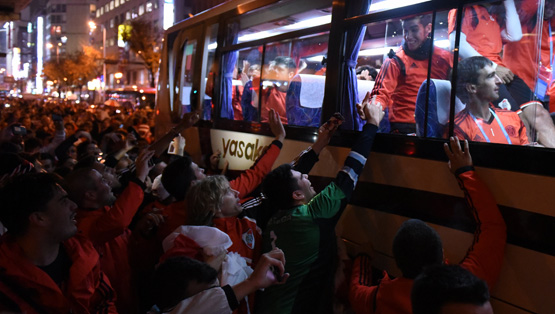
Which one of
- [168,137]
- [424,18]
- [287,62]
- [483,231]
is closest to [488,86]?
[424,18]

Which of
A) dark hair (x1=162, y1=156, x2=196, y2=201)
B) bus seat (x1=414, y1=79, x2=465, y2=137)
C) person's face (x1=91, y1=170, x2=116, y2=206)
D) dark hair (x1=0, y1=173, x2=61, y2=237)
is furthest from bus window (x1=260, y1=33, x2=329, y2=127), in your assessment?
dark hair (x1=0, y1=173, x2=61, y2=237)

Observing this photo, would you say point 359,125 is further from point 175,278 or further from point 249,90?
point 175,278

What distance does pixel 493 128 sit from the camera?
3.53 metres

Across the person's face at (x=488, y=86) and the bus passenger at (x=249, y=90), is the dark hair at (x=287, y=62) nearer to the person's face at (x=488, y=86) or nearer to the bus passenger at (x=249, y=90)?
the bus passenger at (x=249, y=90)

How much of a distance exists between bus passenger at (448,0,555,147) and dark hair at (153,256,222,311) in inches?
96.1

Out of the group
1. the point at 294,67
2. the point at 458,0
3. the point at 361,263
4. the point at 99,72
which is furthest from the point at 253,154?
the point at 99,72

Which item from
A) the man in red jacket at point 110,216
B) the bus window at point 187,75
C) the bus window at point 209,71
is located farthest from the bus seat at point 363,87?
the bus window at point 187,75

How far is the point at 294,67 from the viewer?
5383 millimetres

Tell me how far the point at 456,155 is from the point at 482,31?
104 centimetres

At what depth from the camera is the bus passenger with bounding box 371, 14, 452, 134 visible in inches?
158

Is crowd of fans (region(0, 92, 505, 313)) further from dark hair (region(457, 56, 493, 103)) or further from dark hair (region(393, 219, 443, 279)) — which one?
dark hair (region(457, 56, 493, 103))

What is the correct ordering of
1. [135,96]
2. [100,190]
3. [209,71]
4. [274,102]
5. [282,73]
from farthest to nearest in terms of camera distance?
[135,96] < [209,71] < [274,102] < [282,73] < [100,190]

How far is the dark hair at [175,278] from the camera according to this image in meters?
2.35

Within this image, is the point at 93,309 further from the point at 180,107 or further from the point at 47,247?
the point at 180,107
